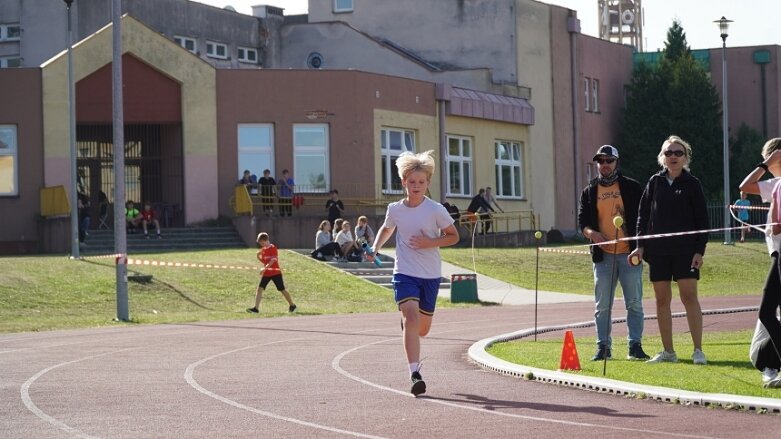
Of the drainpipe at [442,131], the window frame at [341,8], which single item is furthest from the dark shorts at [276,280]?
the window frame at [341,8]

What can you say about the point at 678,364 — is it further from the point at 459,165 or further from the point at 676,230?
the point at 459,165

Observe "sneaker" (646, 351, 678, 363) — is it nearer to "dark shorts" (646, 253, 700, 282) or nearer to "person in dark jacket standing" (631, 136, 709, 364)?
"person in dark jacket standing" (631, 136, 709, 364)

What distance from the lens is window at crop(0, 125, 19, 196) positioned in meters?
42.8

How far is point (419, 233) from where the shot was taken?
12.6 metres

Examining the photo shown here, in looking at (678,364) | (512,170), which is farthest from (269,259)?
(512,170)

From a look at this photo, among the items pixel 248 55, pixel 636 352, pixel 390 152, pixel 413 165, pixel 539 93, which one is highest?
pixel 248 55

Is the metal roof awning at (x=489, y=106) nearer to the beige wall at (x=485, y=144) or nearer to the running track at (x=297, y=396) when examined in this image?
the beige wall at (x=485, y=144)

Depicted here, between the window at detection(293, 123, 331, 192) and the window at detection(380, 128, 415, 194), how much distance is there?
2.40 metres

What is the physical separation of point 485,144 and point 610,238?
128 feet

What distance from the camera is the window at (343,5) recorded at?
6053 centimetres

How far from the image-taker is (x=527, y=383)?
13.4 m

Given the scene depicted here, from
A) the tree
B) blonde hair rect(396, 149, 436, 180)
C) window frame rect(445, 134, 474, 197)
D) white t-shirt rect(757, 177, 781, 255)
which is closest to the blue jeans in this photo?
white t-shirt rect(757, 177, 781, 255)

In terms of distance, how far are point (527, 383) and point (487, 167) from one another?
40.3 m

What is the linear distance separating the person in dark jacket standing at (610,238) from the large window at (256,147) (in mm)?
31313
